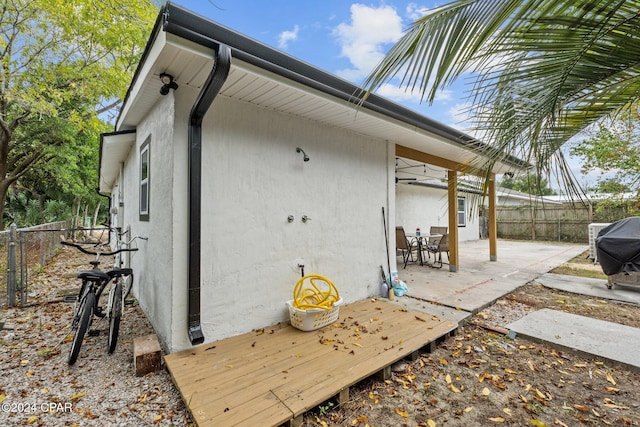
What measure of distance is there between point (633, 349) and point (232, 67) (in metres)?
4.93

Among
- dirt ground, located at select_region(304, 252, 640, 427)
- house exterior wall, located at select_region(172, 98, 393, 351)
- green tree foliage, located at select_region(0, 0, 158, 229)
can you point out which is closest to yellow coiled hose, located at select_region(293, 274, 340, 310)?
house exterior wall, located at select_region(172, 98, 393, 351)

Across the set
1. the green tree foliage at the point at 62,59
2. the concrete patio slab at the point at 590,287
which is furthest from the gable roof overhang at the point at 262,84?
the concrete patio slab at the point at 590,287

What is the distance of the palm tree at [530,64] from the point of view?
1365mm

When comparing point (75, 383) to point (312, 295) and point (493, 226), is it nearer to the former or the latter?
point (312, 295)

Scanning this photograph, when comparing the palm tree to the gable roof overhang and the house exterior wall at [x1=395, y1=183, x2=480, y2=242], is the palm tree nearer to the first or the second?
the gable roof overhang

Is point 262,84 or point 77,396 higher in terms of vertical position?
point 262,84

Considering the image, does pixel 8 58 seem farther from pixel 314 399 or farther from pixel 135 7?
pixel 314 399

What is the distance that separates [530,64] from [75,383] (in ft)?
13.8

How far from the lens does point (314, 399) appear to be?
211 centimetres

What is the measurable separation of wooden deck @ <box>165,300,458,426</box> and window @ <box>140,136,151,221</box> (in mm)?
2137

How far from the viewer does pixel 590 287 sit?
5441 millimetres

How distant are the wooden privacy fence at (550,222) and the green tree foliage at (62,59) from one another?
1482 cm

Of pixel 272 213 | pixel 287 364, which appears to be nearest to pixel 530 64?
pixel 272 213

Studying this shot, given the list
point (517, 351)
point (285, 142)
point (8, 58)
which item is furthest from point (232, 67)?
point (8, 58)
